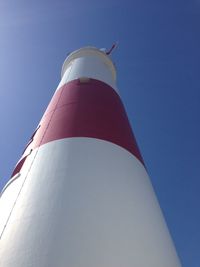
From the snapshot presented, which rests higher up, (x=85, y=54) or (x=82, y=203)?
(x=85, y=54)

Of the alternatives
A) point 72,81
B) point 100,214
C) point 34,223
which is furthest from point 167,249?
point 72,81

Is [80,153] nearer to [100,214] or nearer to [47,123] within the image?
[100,214]

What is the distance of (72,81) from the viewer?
5.43 meters

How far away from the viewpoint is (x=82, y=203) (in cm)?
265

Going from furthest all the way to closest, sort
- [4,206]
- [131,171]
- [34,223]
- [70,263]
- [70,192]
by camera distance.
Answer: [131,171], [4,206], [70,192], [34,223], [70,263]

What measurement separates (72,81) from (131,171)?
2.68 m

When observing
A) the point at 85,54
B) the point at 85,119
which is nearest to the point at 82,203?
the point at 85,119

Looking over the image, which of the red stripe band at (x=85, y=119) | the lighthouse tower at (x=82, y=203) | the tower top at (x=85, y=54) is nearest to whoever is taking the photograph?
the lighthouse tower at (x=82, y=203)

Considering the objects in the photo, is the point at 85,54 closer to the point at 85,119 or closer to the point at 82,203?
the point at 85,119

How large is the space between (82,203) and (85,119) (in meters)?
1.56

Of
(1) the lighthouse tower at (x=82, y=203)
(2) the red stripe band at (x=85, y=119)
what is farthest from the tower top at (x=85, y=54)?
(1) the lighthouse tower at (x=82, y=203)

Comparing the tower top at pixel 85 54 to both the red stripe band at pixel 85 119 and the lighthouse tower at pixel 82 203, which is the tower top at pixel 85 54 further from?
the lighthouse tower at pixel 82 203

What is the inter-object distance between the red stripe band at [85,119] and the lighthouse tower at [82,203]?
0.02 m

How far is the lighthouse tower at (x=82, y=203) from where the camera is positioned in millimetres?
2305
